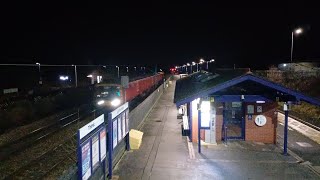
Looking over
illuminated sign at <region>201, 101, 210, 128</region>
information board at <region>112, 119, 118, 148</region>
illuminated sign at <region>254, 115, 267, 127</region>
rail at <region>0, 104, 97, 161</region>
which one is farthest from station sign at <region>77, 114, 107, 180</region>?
illuminated sign at <region>254, 115, 267, 127</region>

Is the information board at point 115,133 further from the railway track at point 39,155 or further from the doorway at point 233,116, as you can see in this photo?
the doorway at point 233,116

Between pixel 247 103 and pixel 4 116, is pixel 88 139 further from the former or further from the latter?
pixel 4 116

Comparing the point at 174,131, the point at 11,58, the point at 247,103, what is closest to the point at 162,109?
the point at 174,131

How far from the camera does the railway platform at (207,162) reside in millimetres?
10906

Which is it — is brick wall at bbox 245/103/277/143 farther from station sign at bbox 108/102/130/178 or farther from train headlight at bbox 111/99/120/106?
train headlight at bbox 111/99/120/106

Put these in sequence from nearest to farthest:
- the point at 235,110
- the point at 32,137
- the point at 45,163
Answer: the point at 45,163, the point at 235,110, the point at 32,137

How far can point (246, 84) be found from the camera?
1464 centimetres

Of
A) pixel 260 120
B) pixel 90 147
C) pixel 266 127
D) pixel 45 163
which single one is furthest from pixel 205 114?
pixel 90 147

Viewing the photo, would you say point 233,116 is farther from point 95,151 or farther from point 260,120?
point 95,151

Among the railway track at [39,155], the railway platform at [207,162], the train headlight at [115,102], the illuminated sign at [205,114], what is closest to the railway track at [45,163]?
the railway track at [39,155]

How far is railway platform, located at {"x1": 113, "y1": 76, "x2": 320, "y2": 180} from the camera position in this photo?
Answer: 10.9 meters

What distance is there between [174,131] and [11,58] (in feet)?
195

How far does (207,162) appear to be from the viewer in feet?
40.2

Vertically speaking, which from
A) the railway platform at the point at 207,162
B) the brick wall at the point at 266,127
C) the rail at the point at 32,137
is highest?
the brick wall at the point at 266,127
